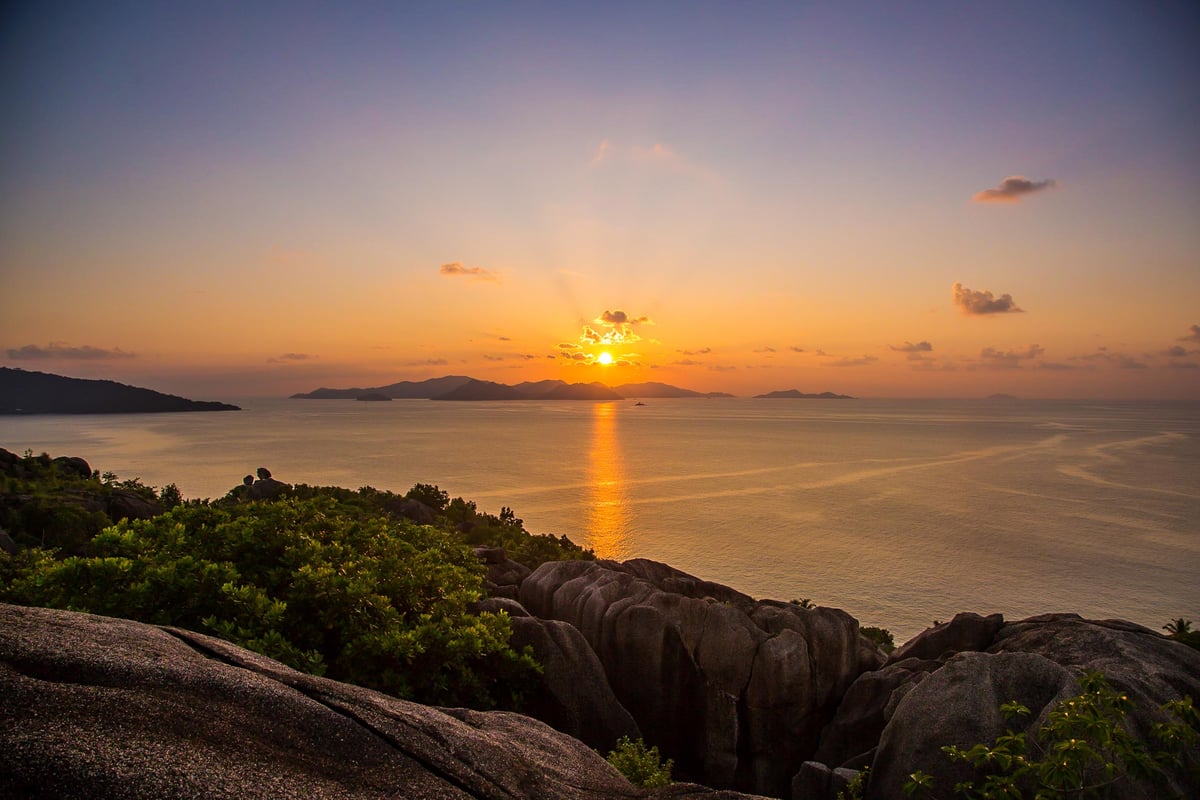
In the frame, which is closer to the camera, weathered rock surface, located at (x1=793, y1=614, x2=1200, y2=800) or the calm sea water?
weathered rock surface, located at (x1=793, y1=614, x2=1200, y2=800)

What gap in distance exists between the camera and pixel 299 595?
11.3 m

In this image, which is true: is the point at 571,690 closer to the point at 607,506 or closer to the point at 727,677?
the point at 727,677

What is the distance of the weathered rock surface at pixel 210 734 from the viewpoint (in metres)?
4.50

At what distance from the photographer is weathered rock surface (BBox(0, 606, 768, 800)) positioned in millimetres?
4504

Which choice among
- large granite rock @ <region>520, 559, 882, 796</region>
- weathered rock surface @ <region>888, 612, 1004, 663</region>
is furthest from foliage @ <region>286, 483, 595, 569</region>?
weathered rock surface @ <region>888, 612, 1004, 663</region>

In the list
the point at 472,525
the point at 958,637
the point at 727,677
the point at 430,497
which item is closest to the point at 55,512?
the point at 472,525

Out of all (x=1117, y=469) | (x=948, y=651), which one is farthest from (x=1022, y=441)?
(x=948, y=651)

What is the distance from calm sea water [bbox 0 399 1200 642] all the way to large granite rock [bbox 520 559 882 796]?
23.1 metres

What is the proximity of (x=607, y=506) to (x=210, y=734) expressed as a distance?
2846 inches

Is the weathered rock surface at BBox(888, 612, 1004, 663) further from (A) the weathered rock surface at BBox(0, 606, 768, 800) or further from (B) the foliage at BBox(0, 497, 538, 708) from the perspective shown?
(A) the weathered rock surface at BBox(0, 606, 768, 800)

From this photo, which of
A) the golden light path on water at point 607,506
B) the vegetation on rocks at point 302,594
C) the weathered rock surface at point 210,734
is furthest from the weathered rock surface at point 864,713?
the golden light path on water at point 607,506

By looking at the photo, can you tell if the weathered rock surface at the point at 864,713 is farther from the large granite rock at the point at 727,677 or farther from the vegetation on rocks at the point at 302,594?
the vegetation on rocks at the point at 302,594

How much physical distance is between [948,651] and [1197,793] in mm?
7138

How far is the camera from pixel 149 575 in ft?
32.7
